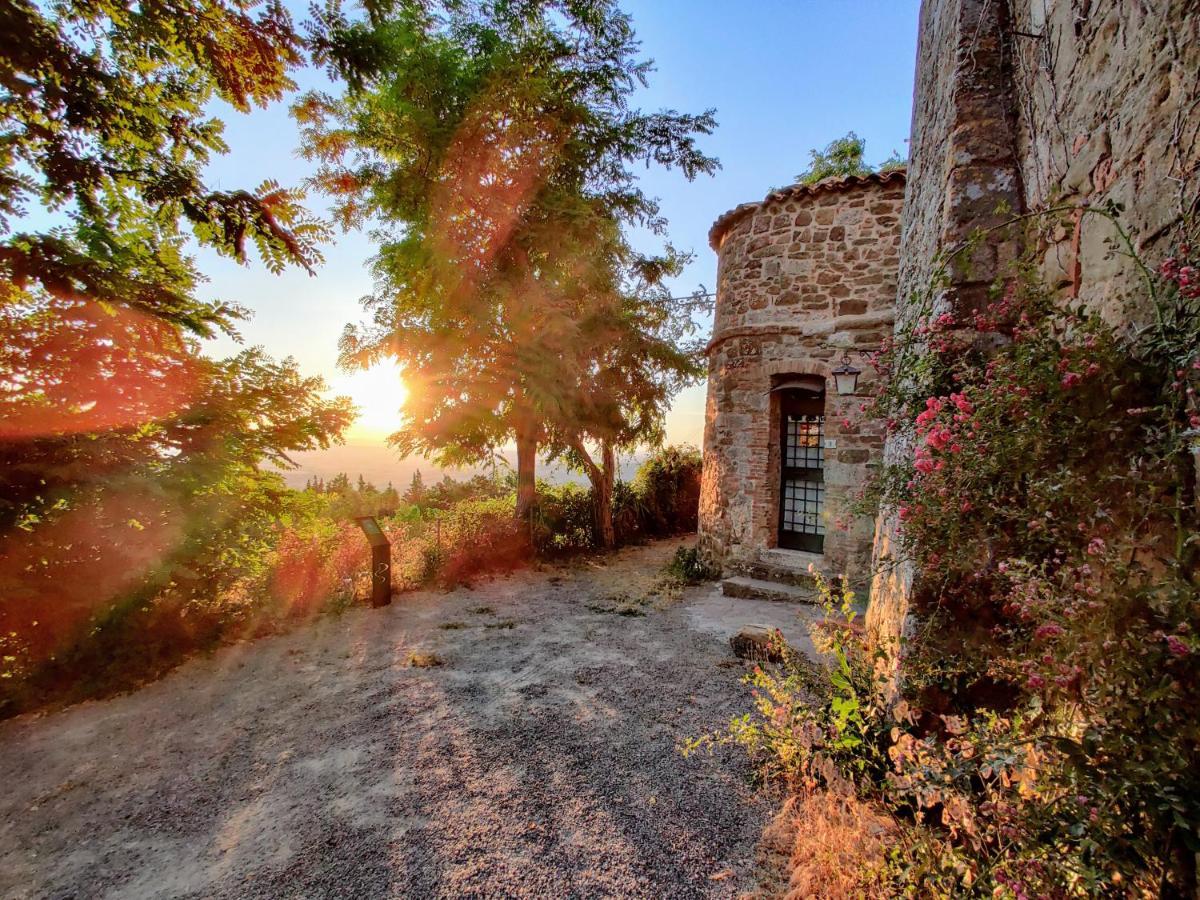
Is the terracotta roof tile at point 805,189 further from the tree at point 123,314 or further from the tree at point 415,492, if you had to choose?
the tree at point 415,492

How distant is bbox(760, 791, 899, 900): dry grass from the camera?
6.61 feet

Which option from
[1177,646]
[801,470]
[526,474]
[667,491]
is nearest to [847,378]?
[801,470]

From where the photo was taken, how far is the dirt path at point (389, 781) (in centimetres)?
233

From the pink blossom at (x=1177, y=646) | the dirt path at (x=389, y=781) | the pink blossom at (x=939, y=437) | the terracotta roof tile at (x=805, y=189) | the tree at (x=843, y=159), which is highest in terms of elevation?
the tree at (x=843, y=159)

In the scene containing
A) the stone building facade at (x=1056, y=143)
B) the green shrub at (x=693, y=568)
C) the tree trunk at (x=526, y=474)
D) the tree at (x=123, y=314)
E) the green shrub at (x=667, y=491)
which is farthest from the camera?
the green shrub at (x=667, y=491)

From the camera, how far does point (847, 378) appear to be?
20.6 feet

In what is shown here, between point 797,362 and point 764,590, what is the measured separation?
3.15m

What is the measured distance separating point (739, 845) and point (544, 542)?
23.4ft

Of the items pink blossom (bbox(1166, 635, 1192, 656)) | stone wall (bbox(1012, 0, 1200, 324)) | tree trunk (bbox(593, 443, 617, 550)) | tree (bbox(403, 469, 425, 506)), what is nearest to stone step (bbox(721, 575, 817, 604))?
tree trunk (bbox(593, 443, 617, 550))

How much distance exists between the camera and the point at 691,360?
31.4 feet

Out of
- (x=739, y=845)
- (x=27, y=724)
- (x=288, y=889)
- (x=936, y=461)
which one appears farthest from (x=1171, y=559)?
(x=27, y=724)

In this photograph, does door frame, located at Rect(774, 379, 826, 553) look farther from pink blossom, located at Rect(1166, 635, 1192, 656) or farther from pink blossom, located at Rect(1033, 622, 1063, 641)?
pink blossom, located at Rect(1166, 635, 1192, 656)

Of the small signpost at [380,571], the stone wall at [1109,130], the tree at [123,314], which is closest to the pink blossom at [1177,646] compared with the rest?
the stone wall at [1109,130]

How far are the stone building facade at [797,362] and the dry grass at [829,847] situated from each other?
163 inches
